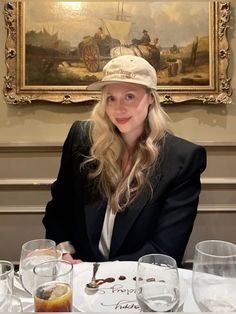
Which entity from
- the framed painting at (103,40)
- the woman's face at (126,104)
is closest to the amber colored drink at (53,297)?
the woman's face at (126,104)

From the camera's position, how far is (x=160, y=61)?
7.68 feet

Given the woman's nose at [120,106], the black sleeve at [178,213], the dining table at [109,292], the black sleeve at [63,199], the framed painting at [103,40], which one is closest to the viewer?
the dining table at [109,292]

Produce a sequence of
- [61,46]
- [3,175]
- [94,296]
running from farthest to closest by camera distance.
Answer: [3,175], [61,46], [94,296]

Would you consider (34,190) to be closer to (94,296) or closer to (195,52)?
(195,52)

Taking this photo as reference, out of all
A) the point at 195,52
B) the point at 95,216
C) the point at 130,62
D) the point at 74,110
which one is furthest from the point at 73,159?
the point at 195,52

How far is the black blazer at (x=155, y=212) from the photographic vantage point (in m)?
1.47

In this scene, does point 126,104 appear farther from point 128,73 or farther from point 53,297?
point 53,297

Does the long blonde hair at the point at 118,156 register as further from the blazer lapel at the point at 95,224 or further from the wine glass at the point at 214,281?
the wine glass at the point at 214,281

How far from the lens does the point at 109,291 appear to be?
36.4 inches

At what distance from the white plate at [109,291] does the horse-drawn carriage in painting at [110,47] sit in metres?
1.56

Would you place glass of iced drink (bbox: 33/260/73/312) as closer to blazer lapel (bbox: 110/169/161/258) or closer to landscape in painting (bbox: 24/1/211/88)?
blazer lapel (bbox: 110/169/161/258)

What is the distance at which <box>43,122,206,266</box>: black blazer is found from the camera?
1473 mm

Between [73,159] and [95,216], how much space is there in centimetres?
32

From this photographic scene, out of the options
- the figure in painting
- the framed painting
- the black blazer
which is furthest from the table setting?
the figure in painting
